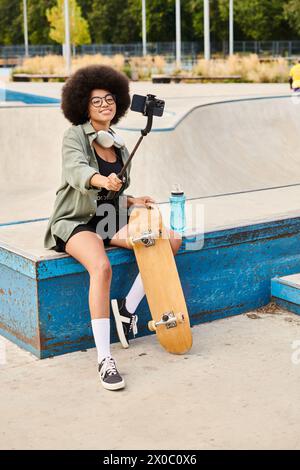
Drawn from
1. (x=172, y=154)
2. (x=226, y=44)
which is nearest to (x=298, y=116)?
(x=172, y=154)

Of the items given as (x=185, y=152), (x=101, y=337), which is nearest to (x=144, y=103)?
(x=101, y=337)

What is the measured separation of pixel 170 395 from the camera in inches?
151

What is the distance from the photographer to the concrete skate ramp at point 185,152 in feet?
34.1

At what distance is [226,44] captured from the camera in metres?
61.5

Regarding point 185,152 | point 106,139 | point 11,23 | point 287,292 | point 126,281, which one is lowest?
point 287,292

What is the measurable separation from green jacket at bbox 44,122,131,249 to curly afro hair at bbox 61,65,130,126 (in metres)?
0.10

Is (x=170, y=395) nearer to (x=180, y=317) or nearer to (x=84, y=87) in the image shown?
(x=180, y=317)

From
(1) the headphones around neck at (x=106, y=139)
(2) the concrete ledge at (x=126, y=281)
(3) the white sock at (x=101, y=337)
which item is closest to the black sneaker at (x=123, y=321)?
(2) the concrete ledge at (x=126, y=281)

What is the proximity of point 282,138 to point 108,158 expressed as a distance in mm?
9515

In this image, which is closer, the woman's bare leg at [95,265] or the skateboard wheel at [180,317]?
the woman's bare leg at [95,265]

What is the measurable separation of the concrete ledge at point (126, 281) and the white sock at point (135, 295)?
0.15m

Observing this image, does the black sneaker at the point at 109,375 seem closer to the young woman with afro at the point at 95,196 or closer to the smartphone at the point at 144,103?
the young woman with afro at the point at 95,196

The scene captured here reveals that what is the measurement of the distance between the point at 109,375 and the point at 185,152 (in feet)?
24.9

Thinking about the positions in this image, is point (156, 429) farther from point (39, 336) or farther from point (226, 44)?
point (226, 44)
